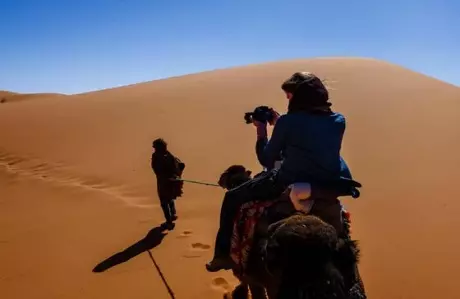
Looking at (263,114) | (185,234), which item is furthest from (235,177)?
(185,234)

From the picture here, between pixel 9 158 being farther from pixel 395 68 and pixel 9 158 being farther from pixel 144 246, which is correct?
pixel 395 68

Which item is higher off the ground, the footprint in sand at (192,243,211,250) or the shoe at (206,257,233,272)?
the shoe at (206,257,233,272)

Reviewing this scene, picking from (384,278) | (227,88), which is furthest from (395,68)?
(384,278)

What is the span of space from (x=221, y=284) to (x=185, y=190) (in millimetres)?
4694

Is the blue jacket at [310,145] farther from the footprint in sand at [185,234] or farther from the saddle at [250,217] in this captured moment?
the footprint in sand at [185,234]

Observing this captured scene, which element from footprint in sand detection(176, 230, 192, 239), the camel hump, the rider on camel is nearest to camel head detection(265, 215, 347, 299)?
the camel hump

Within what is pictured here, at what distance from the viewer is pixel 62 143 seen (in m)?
14.9

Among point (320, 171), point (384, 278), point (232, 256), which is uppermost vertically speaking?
point (320, 171)

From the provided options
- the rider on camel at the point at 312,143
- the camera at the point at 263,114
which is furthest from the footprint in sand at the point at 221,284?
the rider on camel at the point at 312,143

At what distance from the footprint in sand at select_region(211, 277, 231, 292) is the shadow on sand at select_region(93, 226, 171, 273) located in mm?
1486

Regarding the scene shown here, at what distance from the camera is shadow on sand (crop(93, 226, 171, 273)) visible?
5.83 meters

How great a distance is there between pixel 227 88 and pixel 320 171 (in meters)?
20.3

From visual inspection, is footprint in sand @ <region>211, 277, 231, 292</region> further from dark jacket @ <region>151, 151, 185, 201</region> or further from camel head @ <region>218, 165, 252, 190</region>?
dark jacket @ <region>151, 151, 185, 201</region>

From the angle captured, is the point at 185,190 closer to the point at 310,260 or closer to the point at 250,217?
the point at 250,217
